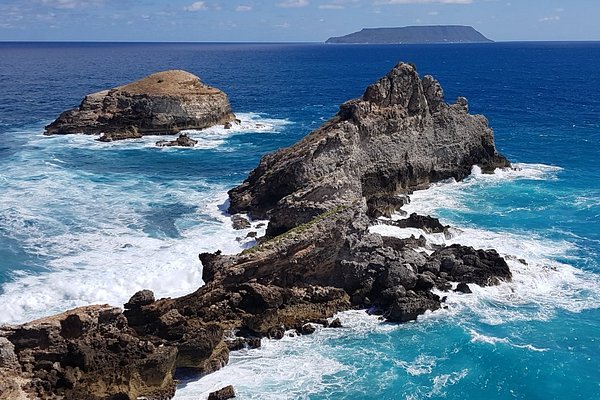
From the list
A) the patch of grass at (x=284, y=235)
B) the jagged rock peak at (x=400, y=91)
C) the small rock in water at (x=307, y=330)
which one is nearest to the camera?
the small rock in water at (x=307, y=330)

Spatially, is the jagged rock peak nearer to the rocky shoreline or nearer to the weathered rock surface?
the rocky shoreline

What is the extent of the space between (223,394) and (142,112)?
7424 cm

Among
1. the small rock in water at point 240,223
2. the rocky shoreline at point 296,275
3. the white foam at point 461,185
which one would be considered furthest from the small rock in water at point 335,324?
the white foam at point 461,185

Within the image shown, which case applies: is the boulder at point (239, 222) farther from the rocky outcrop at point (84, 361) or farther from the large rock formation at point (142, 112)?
the large rock formation at point (142, 112)

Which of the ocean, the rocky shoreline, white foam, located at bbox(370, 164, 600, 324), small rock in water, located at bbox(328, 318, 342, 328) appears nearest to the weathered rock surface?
the ocean

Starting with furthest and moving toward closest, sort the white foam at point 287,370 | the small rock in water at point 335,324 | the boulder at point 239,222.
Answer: the boulder at point 239,222 < the small rock in water at point 335,324 < the white foam at point 287,370

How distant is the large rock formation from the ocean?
385 centimetres

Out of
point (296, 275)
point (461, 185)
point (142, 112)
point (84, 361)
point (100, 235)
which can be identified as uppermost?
point (142, 112)

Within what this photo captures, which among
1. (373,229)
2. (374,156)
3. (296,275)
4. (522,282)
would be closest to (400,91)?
(374,156)

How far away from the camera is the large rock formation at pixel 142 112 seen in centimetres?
9750

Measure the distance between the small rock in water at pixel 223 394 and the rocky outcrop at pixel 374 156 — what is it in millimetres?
17970

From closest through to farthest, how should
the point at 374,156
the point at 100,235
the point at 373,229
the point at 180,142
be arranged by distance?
the point at 373,229 → the point at 100,235 → the point at 374,156 → the point at 180,142

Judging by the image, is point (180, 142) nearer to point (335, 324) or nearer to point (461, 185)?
point (461, 185)

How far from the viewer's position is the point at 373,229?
5100 centimetres
